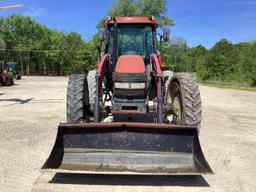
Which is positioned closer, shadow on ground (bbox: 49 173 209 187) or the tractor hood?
shadow on ground (bbox: 49 173 209 187)

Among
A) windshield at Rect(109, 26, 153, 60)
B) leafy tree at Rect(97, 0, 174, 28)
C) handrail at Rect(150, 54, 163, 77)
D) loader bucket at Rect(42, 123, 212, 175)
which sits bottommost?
loader bucket at Rect(42, 123, 212, 175)

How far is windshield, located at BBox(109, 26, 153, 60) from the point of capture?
24.8 ft

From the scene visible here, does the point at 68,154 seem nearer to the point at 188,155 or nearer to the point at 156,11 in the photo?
the point at 188,155

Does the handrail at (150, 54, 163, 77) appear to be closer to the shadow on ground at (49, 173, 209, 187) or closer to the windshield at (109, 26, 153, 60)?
the windshield at (109, 26, 153, 60)

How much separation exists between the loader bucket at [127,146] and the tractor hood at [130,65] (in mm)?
1820

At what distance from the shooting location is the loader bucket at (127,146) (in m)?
4.97

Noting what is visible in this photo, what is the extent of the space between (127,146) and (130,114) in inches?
78.8

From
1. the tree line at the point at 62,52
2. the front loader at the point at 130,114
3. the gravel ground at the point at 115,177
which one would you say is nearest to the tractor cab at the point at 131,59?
the front loader at the point at 130,114

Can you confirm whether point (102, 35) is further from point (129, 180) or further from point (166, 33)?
point (129, 180)

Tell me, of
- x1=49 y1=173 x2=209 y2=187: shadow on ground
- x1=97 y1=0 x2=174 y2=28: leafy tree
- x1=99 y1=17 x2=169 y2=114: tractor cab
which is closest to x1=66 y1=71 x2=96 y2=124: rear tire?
x1=99 y1=17 x2=169 y2=114: tractor cab

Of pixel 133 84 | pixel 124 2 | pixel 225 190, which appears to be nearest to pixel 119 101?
pixel 133 84

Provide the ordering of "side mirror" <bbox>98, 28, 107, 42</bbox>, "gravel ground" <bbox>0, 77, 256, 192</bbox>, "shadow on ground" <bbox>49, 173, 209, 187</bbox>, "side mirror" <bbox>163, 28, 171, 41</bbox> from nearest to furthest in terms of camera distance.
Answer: "gravel ground" <bbox>0, 77, 256, 192</bbox>, "shadow on ground" <bbox>49, 173, 209, 187</bbox>, "side mirror" <bbox>98, 28, 107, 42</bbox>, "side mirror" <bbox>163, 28, 171, 41</bbox>

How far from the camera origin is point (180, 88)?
6.79 metres

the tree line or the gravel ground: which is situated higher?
the tree line
